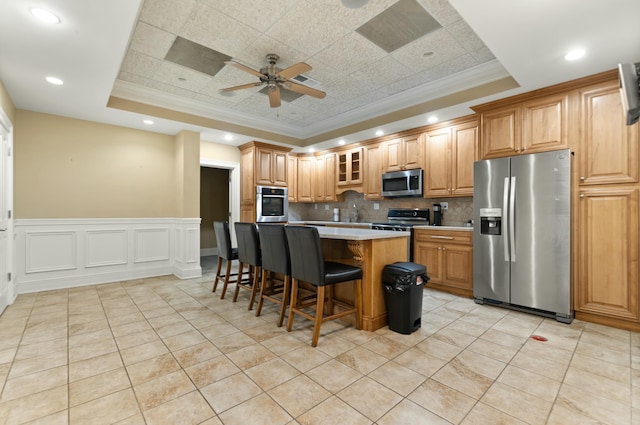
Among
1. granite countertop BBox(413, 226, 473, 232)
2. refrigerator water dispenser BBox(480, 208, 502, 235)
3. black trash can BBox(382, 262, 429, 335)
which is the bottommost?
black trash can BBox(382, 262, 429, 335)

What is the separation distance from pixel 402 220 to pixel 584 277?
2483 millimetres

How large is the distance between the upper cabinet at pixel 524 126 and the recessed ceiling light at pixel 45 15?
4.17 meters

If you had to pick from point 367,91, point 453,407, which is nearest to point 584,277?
point 453,407

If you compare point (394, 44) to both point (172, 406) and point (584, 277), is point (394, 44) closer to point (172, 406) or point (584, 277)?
point (584, 277)

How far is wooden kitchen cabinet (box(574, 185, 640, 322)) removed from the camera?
269 cm

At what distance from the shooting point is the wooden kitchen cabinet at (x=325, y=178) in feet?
20.2

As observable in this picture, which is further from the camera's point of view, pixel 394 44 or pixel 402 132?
pixel 402 132

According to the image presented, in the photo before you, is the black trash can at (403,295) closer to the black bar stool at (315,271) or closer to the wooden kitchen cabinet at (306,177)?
the black bar stool at (315,271)

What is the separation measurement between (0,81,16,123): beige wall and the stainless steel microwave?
4990 mm

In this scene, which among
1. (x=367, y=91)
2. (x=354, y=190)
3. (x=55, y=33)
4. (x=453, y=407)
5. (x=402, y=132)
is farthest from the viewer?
(x=354, y=190)

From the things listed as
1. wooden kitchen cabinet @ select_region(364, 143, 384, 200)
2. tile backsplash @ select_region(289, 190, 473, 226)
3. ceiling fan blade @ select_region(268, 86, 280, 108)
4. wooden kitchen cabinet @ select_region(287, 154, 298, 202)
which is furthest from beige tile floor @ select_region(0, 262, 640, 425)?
wooden kitchen cabinet @ select_region(287, 154, 298, 202)

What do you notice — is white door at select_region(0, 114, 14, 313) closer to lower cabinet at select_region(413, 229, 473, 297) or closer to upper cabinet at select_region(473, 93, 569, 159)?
lower cabinet at select_region(413, 229, 473, 297)

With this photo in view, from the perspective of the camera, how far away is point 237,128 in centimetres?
510

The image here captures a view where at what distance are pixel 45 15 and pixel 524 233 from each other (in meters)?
4.62
